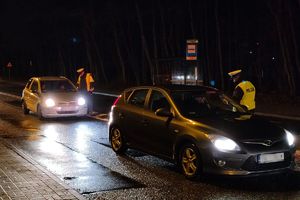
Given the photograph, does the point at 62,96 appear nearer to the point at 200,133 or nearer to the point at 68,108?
the point at 68,108

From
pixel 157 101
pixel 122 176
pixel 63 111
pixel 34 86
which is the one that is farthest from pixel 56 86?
pixel 122 176

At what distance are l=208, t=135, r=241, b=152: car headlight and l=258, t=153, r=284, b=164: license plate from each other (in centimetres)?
35

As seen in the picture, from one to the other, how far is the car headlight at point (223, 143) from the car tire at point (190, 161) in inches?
14.7

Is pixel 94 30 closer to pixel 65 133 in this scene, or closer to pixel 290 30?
pixel 290 30

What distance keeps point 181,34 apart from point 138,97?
33.2 metres

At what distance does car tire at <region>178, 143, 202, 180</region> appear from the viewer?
24.9 feet

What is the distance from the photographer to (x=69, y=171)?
27.8 feet

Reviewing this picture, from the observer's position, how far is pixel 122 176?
8.09 metres

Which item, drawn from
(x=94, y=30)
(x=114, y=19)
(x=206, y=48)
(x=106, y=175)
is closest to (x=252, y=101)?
(x=106, y=175)

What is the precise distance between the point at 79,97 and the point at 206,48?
2189 centimetres

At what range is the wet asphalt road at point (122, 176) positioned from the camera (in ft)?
22.9

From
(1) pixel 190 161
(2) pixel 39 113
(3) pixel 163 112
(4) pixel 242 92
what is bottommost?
(1) pixel 190 161

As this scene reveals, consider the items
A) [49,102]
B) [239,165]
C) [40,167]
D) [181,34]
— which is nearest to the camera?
[239,165]

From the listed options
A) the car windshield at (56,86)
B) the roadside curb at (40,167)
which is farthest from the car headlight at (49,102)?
the roadside curb at (40,167)
